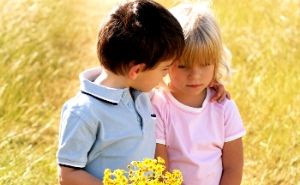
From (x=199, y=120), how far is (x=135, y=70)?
628 millimetres

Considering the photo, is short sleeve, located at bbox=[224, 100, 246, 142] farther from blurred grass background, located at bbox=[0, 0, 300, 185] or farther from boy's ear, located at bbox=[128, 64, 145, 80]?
blurred grass background, located at bbox=[0, 0, 300, 185]

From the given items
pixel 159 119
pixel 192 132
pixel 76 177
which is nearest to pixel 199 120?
pixel 192 132

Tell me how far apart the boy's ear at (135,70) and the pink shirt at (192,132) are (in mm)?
481

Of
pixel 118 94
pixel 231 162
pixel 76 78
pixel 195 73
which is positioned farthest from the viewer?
pixel 76 78

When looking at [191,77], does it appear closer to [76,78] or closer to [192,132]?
[192,132]

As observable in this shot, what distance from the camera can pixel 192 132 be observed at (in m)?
4.18

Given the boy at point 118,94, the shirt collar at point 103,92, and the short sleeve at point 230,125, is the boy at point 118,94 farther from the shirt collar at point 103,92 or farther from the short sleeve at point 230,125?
the short sleeve at point 230,125

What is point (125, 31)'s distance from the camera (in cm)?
367

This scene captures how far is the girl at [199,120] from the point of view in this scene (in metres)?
4.07

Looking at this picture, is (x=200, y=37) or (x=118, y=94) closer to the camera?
(x=118, y=94)

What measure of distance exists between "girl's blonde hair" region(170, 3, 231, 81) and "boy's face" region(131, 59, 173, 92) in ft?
0.81

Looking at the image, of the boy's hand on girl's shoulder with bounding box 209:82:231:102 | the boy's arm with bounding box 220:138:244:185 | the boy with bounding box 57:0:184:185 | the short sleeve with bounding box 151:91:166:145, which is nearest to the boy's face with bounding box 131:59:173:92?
the boy with bounding box 57:0:184:185

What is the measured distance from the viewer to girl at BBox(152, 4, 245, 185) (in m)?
4.07

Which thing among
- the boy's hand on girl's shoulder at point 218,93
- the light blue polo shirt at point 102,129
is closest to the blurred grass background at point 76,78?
the light blue polo shirt at point 102,129
